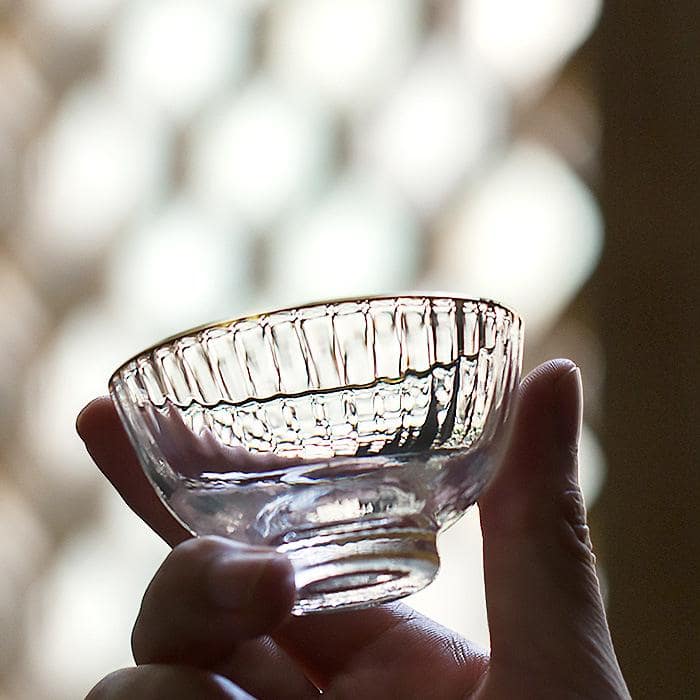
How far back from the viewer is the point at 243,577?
24cm

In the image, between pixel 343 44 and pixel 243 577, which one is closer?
pixel 243 577

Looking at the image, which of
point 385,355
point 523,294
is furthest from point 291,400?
point 523,294

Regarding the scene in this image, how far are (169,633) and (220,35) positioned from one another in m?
0.40

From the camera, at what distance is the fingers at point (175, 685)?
27 centimetres

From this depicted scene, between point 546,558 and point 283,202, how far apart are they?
33 cm

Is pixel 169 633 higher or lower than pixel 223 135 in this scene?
lower

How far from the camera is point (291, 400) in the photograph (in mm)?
262

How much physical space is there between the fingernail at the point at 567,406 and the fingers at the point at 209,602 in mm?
95

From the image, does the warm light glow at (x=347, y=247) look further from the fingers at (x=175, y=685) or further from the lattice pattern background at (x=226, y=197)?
the fingers at (x=175, y=685)

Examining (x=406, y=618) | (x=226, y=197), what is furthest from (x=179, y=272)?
(x=406, y=618)

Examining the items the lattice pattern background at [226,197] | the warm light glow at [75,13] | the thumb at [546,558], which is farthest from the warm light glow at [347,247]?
the thumb at [546,558]

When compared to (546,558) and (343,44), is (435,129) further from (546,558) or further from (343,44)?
(546,558)

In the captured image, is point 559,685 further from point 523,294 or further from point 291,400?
point 523,294

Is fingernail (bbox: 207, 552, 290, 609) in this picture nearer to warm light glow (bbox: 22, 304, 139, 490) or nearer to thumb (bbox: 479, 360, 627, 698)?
thumb (bbox: 479, 360, 627, 698)
